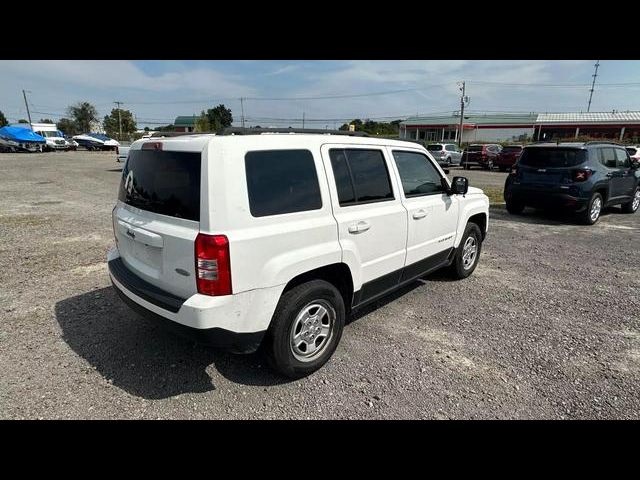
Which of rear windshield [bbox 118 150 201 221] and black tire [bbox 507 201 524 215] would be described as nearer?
rear windshield [bbox 118 150 201 221]

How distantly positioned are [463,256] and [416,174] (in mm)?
1566

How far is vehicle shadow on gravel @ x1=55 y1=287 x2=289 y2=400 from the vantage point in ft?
9.04

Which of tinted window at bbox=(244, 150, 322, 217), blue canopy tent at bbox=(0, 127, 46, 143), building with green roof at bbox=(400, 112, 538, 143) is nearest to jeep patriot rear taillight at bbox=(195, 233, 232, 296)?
tinted window at bbox=(244, 150, 322, 217)

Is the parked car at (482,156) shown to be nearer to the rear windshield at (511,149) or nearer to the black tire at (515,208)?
the rear windshield at (511,149)

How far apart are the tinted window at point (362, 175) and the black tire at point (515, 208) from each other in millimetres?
6824

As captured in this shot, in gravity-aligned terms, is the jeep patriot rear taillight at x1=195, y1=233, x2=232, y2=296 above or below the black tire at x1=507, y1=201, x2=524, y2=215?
above

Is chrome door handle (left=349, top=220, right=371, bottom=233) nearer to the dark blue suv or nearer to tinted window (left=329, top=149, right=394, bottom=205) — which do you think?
tinted window (left=329, top=149, right=394, bottom=205)

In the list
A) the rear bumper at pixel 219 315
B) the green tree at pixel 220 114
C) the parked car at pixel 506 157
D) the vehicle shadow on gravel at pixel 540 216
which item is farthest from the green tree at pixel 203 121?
the rear bumper at pixel 219 315

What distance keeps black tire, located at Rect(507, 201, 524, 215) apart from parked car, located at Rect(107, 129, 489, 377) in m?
6.59

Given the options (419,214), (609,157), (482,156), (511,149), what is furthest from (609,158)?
(482,156)

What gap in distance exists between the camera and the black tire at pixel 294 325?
8.48 ft

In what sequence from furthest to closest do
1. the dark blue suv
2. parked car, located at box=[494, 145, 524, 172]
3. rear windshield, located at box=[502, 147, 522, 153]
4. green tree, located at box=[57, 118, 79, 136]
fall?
1. green tree, located at box=[57, 118, 79, 136]
2. rear windshield, located at box=[502, 147, 522, 153]
3. parked car, located at box=[494, 145, 524, 172]
4. the dark blue suv

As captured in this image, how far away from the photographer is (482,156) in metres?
24.8
